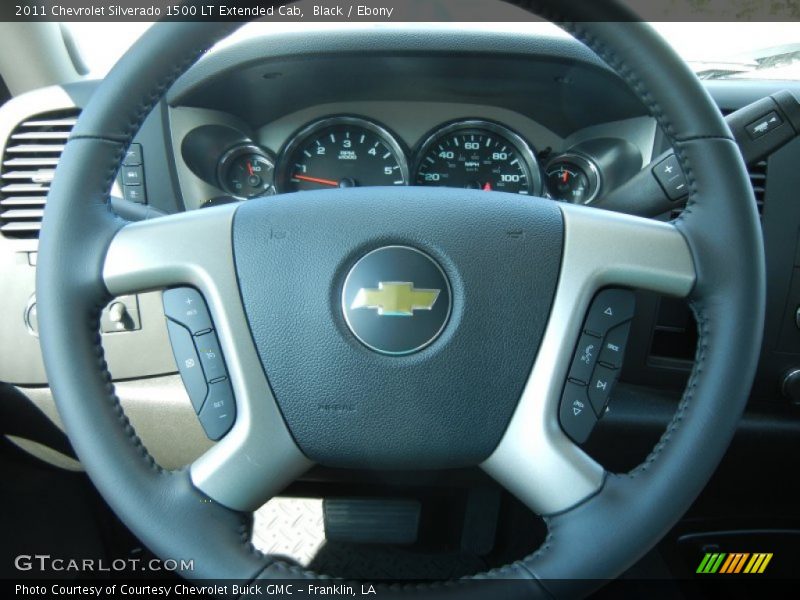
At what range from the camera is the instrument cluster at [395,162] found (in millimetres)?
1891

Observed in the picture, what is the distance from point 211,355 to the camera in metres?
0.93

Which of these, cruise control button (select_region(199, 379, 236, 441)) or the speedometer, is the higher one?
the speedometer

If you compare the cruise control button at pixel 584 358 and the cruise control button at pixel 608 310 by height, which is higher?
the cruise control button at pixel 608 310

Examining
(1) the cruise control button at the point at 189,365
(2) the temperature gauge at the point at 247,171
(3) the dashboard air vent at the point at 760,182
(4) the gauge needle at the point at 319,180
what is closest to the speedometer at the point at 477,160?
(4) the gauge needle at the point at 319,180

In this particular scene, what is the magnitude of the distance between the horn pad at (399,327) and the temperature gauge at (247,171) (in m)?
0.99

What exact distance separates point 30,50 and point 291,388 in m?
1.39

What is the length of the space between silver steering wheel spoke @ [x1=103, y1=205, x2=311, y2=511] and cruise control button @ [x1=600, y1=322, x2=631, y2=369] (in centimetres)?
43

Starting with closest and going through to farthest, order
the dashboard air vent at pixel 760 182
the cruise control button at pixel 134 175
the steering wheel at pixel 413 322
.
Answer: the steering wheel at pixel 413 322 < the dashboard air vent at pixel 760 182 < the cruise control button at pixel 134 175

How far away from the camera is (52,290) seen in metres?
0.86

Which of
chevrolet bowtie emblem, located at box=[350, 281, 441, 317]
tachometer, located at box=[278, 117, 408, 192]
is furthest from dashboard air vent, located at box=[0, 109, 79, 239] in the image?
chevrolet bowtie emblem, located at box=[350, 281, 441, 317]

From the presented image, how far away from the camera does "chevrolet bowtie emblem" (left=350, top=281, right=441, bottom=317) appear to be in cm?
92

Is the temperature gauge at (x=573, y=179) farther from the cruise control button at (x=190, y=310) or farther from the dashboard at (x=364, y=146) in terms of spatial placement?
the cruise control button at (x=190, y=310)

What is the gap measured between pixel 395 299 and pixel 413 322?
0.13 ft

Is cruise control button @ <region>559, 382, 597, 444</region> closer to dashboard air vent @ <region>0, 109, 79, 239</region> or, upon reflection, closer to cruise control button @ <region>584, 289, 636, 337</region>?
cruise control button @ <region>584, 289, 636, 337</region>
